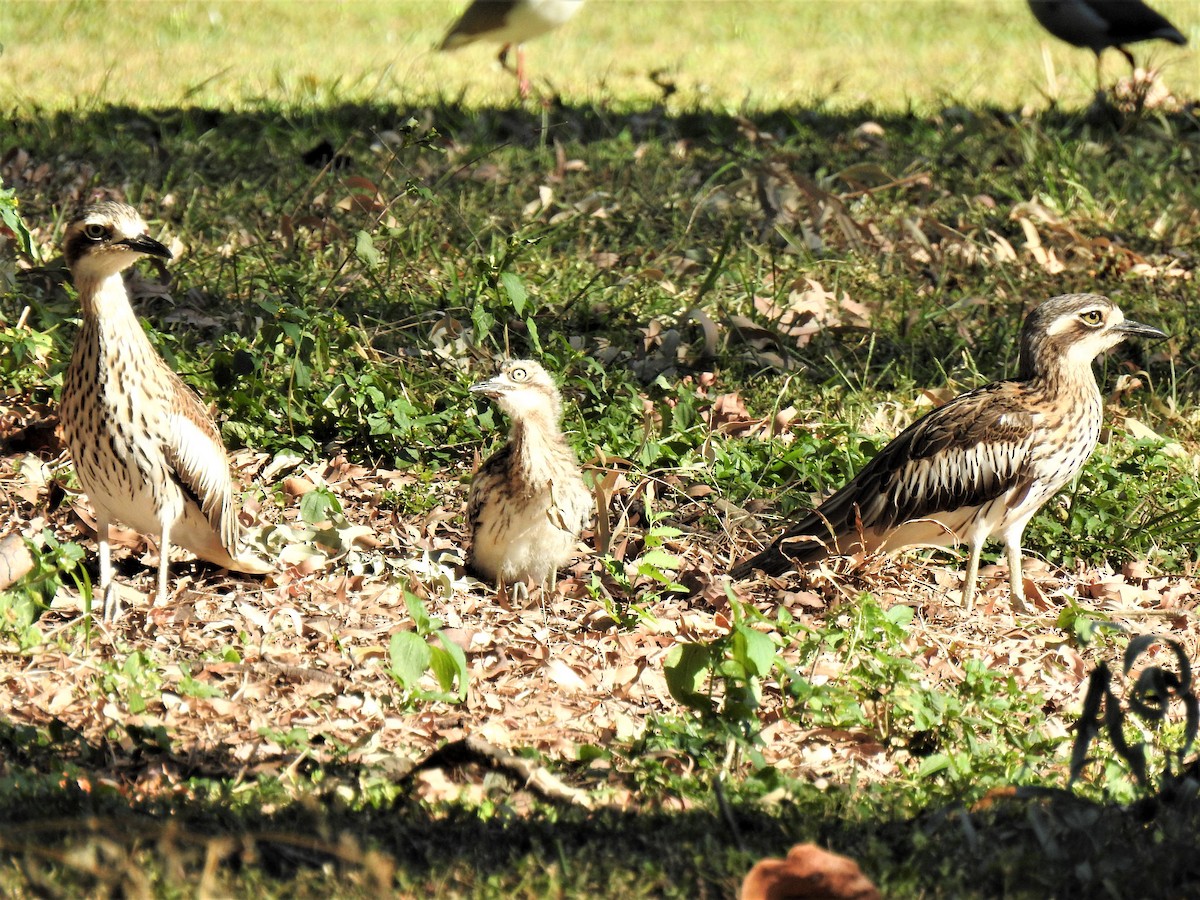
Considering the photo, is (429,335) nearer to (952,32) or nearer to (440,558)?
(440,558)

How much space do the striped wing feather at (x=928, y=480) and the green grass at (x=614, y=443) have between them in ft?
0.72

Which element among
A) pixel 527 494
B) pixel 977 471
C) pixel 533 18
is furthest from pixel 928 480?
pixel 533 18

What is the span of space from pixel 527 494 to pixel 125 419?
1.52 m

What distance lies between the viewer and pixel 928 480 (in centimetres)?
605

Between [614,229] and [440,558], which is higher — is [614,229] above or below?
above

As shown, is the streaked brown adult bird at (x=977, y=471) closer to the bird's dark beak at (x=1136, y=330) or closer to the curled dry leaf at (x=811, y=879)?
the bird's dark beak at (x=1136, y=330)

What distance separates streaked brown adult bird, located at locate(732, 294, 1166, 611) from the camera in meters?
6.02

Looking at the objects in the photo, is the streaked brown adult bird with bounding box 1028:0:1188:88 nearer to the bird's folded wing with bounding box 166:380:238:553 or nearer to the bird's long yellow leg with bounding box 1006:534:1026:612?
the bird's long yellow leg with bounding box 1006:534:1026:612

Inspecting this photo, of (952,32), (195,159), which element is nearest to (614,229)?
(195,159)

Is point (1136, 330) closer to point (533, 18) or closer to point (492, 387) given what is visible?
point (492, 387)

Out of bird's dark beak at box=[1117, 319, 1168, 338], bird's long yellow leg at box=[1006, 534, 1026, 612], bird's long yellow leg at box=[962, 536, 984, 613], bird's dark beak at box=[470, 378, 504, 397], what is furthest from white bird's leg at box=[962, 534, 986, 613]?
bird's dark beak at box=[470, 378, 504, 397]

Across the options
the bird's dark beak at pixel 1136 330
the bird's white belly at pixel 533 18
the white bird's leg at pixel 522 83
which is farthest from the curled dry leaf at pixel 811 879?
the bird's white belly at pixel 533 18

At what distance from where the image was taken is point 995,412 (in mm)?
6129

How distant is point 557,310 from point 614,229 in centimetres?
136
